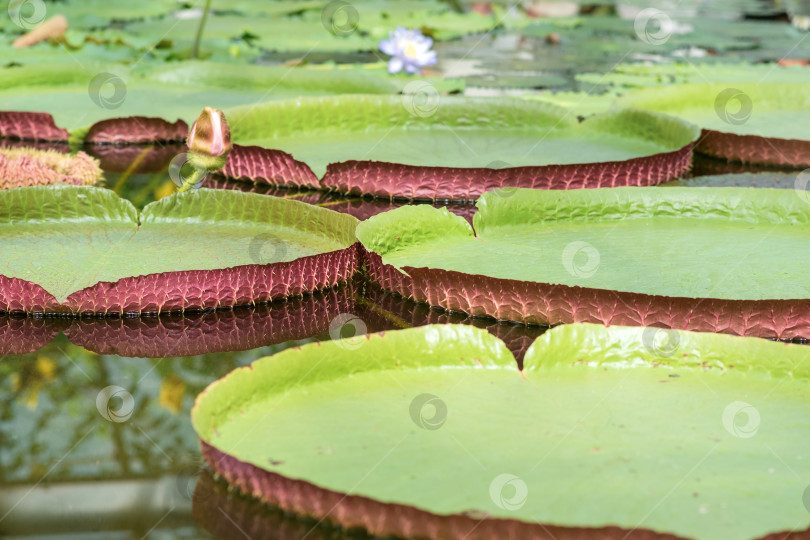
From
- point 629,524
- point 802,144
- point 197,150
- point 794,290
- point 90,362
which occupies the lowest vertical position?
point 629,524

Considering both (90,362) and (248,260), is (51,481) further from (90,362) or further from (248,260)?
(248,260)

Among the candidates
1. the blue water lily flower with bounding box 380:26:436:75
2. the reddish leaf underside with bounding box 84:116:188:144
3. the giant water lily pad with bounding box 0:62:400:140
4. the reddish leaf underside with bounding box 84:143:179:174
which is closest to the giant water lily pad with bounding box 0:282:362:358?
the reddish leaf underside with bounding box 84:143:179:174

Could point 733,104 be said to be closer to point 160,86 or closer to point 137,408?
point 160,86

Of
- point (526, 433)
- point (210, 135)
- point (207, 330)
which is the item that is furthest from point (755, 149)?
point (526, 433)

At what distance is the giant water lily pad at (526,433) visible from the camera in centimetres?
136

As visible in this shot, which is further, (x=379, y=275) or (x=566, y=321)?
(x=379, y=275)

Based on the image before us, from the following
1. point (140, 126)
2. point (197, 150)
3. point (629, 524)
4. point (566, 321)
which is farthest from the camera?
point (140, 126)

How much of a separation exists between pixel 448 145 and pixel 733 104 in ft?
5.48

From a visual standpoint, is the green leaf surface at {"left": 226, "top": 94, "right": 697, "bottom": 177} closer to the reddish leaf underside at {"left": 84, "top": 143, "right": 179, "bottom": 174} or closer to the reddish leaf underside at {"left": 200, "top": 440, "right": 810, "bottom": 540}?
the reddish leaf underside at {"left": 84, "top": 143, "right": 179, "bottom": 174}

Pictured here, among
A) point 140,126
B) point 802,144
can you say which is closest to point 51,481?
point 140,126

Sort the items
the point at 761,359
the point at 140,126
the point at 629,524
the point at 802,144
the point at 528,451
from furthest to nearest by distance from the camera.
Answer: the point at 140,126, the point at 802,144, the point at 761,359, the point at 528,451, the point at 629,524

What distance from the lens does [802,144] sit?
375cm

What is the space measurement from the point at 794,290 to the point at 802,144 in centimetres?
168

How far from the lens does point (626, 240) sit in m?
2.68
